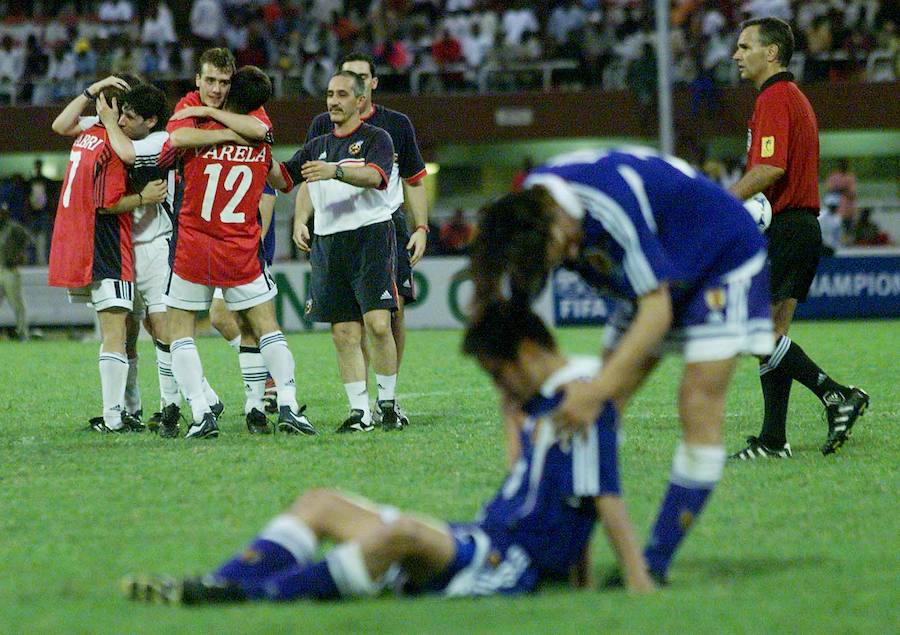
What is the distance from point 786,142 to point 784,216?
0.41 m

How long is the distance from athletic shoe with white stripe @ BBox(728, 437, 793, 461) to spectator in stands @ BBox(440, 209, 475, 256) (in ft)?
51.4

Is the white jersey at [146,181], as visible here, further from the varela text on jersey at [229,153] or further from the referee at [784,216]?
the referee at [784,216]

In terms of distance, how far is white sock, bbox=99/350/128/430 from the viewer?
8062 mm

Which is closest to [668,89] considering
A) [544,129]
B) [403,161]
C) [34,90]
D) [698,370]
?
[544,129]

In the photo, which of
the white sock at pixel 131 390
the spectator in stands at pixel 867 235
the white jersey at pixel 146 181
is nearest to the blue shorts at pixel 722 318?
the white jersey at pixel 146 181

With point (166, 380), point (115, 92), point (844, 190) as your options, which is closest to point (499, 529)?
point (166, 380)

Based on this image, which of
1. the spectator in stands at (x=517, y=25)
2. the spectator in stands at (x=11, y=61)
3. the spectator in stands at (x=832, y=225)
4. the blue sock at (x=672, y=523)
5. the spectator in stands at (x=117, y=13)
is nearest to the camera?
the blue sock at (x=672, y=523)

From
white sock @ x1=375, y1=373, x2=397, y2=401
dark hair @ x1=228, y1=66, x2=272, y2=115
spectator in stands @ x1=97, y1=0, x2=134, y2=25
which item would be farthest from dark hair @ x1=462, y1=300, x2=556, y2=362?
spectator in stands @ x1=97, y1=0, x2=134, y2=25

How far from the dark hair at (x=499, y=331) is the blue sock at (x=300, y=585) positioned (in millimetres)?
741

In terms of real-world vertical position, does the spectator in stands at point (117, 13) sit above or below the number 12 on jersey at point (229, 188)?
Answer: above

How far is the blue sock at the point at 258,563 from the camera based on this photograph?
3855mm

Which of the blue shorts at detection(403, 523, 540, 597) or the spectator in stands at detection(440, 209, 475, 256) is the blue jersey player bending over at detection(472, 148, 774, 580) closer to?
the blue shorts at detection(403, 523, 540, 597)

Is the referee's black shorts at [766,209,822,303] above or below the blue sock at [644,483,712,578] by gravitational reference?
above

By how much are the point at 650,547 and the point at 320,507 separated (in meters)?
1.07
